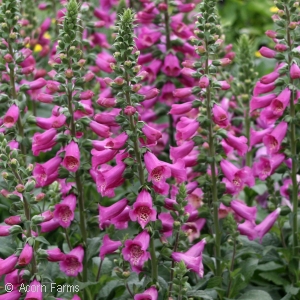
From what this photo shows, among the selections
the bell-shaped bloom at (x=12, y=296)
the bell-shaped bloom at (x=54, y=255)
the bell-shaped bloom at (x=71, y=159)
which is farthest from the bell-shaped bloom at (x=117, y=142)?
the bell-shaped bloom at (x=12, y=296)

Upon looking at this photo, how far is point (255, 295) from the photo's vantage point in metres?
4.46

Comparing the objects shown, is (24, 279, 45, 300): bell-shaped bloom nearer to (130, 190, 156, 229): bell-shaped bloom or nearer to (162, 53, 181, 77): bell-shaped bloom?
(130, 190, 156, 229): bell-shaped bloom

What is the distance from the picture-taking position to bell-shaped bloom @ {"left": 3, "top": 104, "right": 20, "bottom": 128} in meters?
4.35

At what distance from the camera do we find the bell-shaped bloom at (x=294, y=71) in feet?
14.1

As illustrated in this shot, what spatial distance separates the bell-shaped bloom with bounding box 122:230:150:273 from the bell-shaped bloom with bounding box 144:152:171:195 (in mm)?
291

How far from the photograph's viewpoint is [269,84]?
15.0 feet

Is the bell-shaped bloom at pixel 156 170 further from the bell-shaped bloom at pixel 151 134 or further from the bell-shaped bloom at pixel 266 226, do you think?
the bell-shaped bloom at pixel 266 226

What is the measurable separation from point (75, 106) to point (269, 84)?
1372mm

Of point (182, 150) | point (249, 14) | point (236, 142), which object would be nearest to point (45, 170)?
point (182, 150)

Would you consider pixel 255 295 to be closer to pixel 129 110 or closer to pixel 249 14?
pixel 129 110

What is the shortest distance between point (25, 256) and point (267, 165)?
6.15ft

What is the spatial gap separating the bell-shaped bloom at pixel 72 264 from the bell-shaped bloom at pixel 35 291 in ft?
1.32

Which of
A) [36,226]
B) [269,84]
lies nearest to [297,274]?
[269,84]

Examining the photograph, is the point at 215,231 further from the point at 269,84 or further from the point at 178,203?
the point at 269,84
